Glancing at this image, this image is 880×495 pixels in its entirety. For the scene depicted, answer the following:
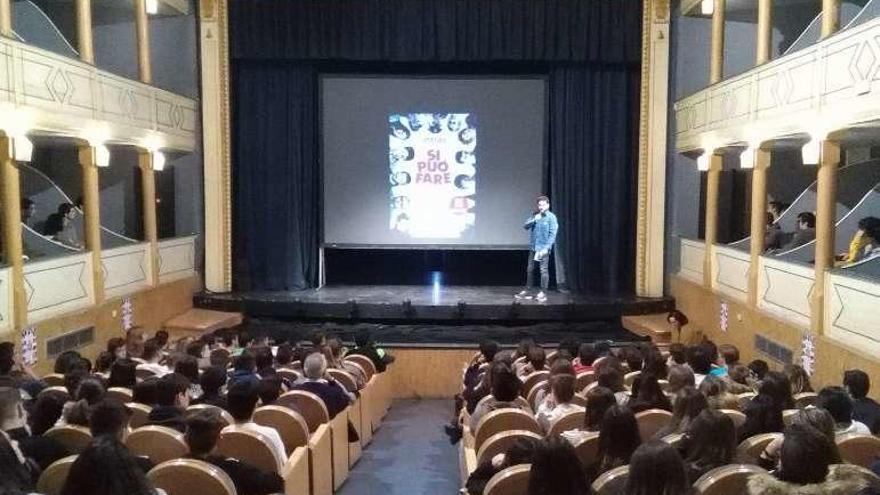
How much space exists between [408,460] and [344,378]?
841 millimetres

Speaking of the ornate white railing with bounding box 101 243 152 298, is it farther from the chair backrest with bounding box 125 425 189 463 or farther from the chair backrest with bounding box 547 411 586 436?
the chair backrest with bounding box 547 411 586 436

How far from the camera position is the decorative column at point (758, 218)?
8.70 meters

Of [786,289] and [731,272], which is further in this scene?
[731,272]

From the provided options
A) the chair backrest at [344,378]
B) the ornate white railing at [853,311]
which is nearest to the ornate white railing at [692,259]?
the ornate white railing at [853,311]

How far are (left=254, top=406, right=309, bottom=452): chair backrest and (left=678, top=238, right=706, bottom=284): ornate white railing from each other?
7120mm

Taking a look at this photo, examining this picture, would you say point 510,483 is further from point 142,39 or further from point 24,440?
point 142,39

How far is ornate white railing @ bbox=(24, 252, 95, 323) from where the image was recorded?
771 centimetres

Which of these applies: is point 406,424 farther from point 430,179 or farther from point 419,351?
point 430,179

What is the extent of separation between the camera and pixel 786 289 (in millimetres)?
7969

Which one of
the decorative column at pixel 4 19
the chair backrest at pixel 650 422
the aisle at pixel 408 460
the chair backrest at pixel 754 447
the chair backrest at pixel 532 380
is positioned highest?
the decorative column at pixel 4 19

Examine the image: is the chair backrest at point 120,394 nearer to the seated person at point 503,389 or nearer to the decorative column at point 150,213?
the seated person at point 503,389

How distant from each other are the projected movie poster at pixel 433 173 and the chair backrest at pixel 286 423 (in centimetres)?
777

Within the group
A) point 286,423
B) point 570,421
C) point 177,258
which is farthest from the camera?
point 177,258

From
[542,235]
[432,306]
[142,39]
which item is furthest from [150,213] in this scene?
[542,235]
